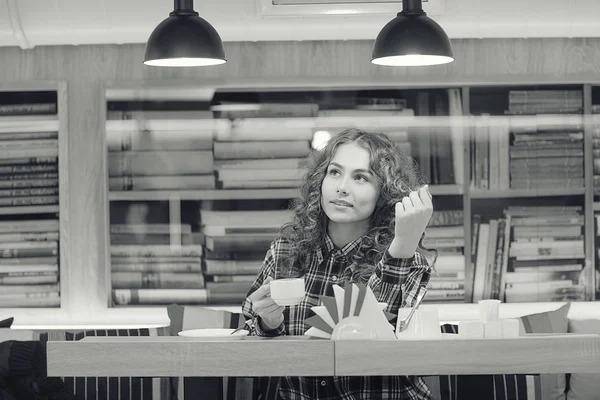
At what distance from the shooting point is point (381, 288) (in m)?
1.86

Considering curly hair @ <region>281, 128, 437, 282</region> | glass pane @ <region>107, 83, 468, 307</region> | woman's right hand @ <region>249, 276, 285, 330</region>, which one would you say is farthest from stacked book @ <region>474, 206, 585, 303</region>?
woman's right hand @ <region>249, 276, 285, 330</region>

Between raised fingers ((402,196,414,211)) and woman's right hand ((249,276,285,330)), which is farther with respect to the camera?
woman's right hand ((249,276,285,330))

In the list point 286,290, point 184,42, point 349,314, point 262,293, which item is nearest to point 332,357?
point 349,314

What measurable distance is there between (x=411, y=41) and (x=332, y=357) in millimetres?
1310

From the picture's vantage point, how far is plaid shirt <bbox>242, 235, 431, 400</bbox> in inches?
73.2

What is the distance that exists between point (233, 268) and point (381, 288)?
2217 millimetres

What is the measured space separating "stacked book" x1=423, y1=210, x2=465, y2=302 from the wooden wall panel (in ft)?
2.19

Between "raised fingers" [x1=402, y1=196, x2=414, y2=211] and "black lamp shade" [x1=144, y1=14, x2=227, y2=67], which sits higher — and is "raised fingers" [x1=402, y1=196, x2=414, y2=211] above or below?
below

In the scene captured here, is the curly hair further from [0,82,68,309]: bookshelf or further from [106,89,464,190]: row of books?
[0,82,68,309]: bookshelf

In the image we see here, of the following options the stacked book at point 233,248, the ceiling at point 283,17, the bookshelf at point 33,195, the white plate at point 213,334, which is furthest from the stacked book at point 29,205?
the white plate at point 213,334

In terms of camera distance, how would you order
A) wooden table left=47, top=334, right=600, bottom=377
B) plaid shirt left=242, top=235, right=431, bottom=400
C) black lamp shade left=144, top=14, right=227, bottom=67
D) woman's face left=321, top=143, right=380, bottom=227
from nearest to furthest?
1. wooden table left=47, top=334, right=600, bottom=377
2. plaid shirt left=242, top=235, right=431, bottom=400
3. woman's face left=321, top=143, right=380, bottom=227
4. black lamp shade left=144, top=14, right=227, bottom=67

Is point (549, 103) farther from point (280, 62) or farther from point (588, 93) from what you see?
point (280, 62)

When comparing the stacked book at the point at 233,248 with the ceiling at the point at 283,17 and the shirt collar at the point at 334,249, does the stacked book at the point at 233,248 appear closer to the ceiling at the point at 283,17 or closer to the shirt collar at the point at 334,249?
the ceiling at the point at 283,17

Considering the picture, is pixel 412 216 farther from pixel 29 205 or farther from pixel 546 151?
pixel 29 205
